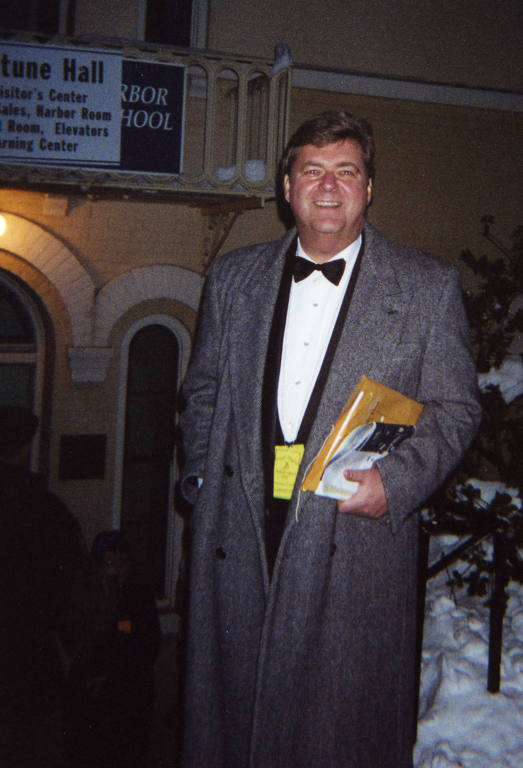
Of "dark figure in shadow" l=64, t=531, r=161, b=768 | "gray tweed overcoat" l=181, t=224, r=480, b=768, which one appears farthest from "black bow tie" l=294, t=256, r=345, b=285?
"dark figure in shadow" l=64, t=531, r=161, b=768

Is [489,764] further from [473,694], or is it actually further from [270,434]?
[270,434]

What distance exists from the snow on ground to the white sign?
13.6 ft

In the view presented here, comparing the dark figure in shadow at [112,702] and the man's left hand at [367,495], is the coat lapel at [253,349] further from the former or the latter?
the dark figure in shadow at [112,702]

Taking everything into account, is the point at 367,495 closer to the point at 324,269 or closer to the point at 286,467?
the point at 286,467

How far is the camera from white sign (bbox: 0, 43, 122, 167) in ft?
15.3

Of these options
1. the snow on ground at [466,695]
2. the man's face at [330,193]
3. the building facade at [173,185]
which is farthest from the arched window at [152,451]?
the man's face at [330,193]

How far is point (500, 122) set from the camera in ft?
21.6

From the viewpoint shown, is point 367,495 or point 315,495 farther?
point 315,495

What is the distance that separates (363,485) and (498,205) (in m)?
5.62

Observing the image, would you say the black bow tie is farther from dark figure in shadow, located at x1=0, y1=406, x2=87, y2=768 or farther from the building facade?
the building facade

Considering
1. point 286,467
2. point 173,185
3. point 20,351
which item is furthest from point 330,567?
point 20,351

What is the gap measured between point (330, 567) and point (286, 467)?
1.14 ft

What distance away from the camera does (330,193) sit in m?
2.24

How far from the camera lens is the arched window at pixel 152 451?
241 inches
